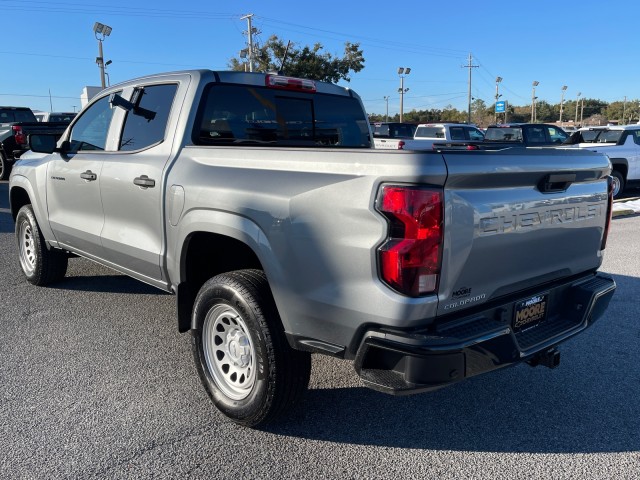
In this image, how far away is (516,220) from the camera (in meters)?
2.72

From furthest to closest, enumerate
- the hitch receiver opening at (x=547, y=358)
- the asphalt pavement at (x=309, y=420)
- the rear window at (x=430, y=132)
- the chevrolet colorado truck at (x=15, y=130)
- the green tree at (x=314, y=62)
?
1. the green tree at (x=314, y=62)
2. the rear window at (x=430, y=132)
3. the chevrolet colorado truck at (x=15, y=130)
4. the hitch receiver opening at (x=547, y=358)
5. the asphalt pavement at (x=309, y=420)

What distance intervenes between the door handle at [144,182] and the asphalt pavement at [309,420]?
1.28 metres

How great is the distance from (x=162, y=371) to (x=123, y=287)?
2231 millimetres

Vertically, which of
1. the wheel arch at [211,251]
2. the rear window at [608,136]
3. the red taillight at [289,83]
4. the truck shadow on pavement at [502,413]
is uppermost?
the red taillight at [289,83]

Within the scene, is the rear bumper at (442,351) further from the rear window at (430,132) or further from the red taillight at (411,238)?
the rear window at (430,132)

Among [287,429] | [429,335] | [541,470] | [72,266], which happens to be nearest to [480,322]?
[429,335]

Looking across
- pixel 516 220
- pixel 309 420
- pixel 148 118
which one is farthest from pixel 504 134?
pixel 309 420

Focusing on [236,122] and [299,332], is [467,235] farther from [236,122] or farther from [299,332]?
[236,122]

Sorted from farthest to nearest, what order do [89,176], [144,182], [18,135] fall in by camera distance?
[18,135] < [89,176] < [144,182]

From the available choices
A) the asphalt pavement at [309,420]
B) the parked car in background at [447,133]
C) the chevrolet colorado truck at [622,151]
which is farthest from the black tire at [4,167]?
the chevrolet colorado truck at [622,151]

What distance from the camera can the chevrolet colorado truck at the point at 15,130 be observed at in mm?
12352

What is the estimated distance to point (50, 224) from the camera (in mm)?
5164

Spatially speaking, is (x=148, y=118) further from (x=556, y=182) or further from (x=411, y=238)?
(x=556, y=182)

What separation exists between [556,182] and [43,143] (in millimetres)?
4223
